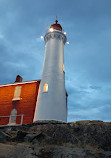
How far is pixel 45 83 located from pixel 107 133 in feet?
33.5

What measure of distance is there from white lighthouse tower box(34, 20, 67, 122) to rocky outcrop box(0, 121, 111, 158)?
2776 mm

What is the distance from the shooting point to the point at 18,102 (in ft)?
76.1

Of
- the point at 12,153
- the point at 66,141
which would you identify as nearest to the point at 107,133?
the point at 66,141

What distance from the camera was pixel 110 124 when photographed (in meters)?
15.2

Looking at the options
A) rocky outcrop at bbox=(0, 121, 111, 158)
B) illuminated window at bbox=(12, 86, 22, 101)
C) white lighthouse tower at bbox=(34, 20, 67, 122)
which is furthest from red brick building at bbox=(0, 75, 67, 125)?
rocky outcrop at bbox=(0, 121, 111, 158)

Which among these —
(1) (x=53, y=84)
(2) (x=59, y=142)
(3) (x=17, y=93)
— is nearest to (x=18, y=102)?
(3) (x=17, y=93)

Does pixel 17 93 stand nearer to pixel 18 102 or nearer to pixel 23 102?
pixel 18 102

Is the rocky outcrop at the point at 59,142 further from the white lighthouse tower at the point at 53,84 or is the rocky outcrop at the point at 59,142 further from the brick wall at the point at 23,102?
the brick wall at the point at 23,102

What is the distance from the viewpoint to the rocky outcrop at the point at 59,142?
11055 mm

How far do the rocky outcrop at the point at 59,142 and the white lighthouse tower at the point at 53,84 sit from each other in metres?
2.78

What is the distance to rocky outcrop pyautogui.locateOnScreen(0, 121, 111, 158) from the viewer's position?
11.1 metres

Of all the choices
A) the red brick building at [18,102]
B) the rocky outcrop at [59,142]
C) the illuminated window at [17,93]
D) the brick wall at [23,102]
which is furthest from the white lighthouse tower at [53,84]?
the illuminated window at [17,93]

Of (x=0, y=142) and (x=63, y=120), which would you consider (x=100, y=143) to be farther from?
(x=0, y=142)

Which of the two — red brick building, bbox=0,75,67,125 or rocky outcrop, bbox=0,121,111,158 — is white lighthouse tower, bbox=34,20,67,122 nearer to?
red brick building, bbox=0,75,67,125
